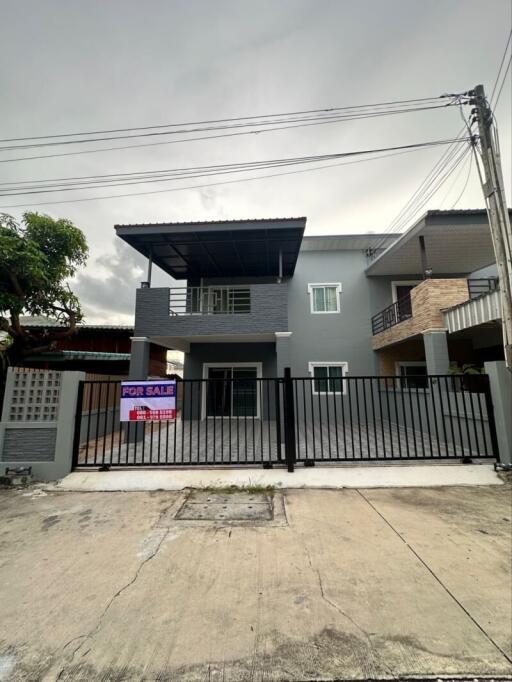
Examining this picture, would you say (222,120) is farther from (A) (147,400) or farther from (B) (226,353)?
(B) (226,353)

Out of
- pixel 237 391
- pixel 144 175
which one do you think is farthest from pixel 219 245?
pixel 237 391

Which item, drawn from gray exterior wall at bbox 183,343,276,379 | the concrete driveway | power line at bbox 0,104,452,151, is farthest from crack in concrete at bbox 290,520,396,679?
power line at bbox 0,104,452,151

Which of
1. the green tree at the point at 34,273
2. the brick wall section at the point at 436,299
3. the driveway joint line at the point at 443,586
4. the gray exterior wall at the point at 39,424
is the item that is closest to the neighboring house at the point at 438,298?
the brick wall section at the point at 436,299

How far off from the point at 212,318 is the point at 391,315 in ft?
22.2

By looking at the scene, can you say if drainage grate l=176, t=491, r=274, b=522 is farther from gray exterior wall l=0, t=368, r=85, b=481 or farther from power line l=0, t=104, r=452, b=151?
power line l=0, t=104, r=452, b=151

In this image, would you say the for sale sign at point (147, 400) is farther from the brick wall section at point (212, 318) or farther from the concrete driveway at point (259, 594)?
the brick wall section at point (212, 318)

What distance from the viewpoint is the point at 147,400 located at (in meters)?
5.50

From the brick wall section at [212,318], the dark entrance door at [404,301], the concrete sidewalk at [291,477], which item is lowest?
the concrete sidewalk at [291,477]

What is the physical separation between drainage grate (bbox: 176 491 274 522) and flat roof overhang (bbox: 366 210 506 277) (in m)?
8.22

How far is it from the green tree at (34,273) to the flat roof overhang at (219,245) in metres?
1.52

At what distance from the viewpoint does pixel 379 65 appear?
21.7 ft

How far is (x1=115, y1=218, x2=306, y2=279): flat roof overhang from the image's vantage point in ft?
26.6

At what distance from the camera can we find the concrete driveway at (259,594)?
5.61ft

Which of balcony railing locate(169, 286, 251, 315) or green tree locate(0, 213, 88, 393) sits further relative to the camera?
balcony railing locate(169, 286, 251, 315)
